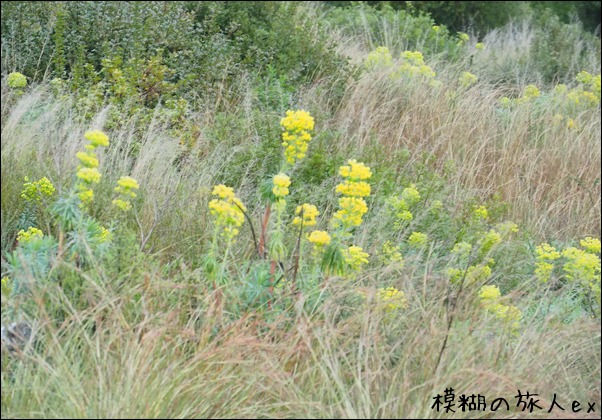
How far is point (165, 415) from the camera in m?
3.17

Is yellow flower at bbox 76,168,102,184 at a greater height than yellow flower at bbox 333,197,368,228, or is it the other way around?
yellow flower at bbox 76,168,102,184

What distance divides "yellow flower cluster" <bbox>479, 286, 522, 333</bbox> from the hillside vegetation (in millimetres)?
15

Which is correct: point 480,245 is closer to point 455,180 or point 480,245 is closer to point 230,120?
point 455,180

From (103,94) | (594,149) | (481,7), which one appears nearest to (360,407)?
(103,94)

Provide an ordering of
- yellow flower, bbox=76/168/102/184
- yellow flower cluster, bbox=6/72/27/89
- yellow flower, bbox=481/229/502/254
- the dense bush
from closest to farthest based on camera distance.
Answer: yellow flower, bbox=76/168/102/184 < yellow flower, bbox=481/229/502/254 < yellow flower cluster, bbox=6/72/27/89 < the dense bush

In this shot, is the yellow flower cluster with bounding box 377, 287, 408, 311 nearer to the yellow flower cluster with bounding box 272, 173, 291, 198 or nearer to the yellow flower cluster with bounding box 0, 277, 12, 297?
the yellow flower cluster with bounding box 272, 173, 291, 198

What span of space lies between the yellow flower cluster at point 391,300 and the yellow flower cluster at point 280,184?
0.61m

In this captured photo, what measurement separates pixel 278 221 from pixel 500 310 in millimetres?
1050

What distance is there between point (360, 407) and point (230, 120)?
3504 mm

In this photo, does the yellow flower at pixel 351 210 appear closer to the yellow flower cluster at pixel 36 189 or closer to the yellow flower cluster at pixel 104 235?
the yellow flower cluster at pixel 104 235

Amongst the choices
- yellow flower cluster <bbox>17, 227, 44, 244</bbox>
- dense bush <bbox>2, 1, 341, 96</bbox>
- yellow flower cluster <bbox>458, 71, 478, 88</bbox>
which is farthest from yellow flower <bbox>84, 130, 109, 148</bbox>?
yellow flower cluster <bbox>458, 71, 478, 88</bbox>

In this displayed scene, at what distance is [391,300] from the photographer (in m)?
3.80

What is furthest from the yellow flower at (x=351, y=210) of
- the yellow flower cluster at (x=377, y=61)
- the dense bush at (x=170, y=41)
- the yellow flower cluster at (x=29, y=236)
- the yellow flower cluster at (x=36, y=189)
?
the yellow flower cluster at (x=377, y=61)

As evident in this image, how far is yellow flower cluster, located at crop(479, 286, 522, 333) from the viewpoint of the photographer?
12.7ft
